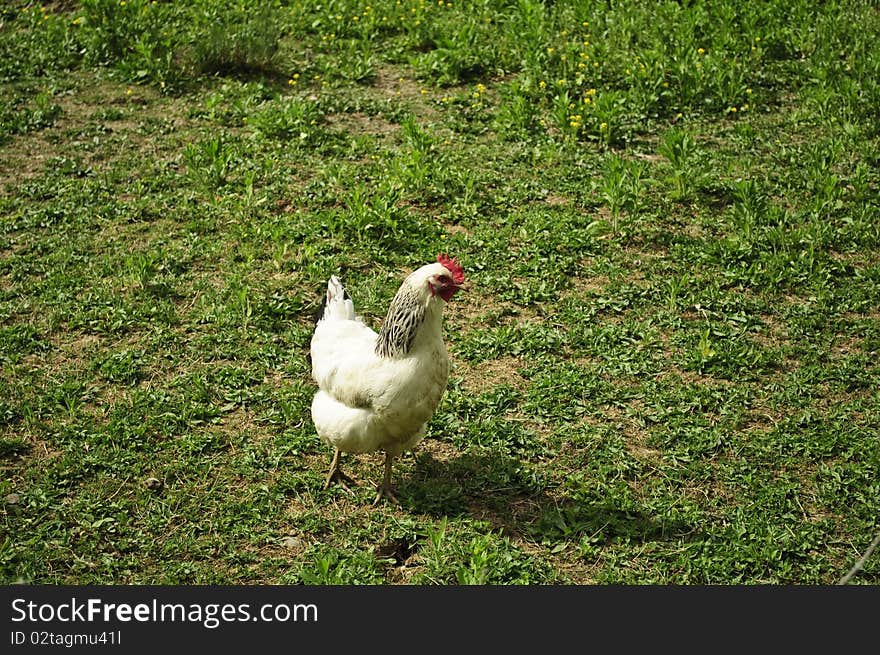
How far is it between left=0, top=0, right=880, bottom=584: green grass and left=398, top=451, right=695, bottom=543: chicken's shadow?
18mm

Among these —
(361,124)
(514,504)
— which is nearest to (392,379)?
(514,504)

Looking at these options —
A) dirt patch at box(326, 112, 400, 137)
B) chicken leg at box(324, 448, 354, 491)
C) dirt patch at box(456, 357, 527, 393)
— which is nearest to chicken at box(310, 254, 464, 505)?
chicken leg at box(324, 448, 354, 491)

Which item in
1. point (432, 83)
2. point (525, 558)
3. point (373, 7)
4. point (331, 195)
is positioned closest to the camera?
point (525, 558)

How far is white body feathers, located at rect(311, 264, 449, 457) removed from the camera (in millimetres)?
4859

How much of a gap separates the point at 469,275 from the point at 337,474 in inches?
91.9

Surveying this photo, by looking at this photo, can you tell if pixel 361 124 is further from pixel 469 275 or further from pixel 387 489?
pixel 387 489

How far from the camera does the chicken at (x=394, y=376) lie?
485 cm

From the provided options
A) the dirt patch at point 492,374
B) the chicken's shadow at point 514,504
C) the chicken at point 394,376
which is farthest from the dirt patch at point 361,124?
the chicken's shadow at point 514,504

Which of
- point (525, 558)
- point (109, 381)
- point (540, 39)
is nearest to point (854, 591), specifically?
point (525, 558)

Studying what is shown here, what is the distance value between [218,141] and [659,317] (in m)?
4.36

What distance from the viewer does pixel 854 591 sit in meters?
4.52

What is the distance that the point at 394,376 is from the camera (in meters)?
4.87

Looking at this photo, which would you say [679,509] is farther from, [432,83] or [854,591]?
[432,83]

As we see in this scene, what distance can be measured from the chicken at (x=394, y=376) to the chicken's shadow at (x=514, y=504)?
31 cm
